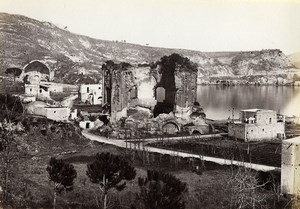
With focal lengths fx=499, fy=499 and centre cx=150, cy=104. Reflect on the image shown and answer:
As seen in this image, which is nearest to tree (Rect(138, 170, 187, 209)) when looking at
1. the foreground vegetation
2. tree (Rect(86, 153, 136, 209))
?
the foreground vegetation

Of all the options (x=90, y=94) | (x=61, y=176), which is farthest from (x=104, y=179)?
(x=90, y=94)

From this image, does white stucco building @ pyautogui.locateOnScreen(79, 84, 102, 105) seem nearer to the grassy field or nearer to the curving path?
the curving path

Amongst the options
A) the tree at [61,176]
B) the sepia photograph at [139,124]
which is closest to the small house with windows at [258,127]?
the sepia photograph at [139,124]

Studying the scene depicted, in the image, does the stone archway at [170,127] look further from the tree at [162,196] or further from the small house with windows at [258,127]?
the tree at [162,196]

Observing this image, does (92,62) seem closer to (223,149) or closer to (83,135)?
(83,135)

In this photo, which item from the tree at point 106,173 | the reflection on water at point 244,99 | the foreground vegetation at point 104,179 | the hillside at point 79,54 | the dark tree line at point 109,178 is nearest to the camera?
the dark tree line at point 109,178

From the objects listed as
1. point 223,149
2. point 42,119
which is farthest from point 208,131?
point 42,119
